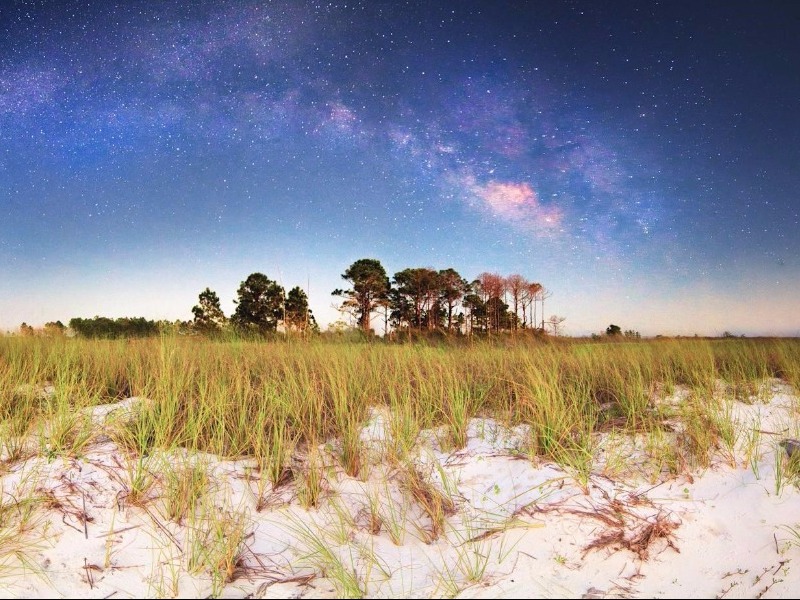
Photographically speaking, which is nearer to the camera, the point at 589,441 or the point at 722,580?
the point at 722,580

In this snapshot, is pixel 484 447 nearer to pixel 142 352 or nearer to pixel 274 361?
pixel 274 361

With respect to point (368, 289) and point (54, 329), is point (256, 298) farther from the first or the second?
point (54, 329)

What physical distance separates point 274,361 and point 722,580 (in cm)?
459

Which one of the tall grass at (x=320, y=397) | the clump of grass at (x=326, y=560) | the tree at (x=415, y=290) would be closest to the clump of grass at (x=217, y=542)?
the clump of grass at (x=326, y=560)

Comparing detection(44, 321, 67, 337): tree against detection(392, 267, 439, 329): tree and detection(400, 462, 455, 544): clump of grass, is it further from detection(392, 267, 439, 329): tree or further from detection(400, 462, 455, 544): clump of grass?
detection(392, 267, 439, 329): tree

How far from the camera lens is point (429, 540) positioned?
10.3ft

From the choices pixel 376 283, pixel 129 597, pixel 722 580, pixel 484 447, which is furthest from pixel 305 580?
pixel 376 283

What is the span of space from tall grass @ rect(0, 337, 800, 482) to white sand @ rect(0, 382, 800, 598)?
21 centimetres

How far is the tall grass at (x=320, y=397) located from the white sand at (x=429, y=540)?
211mm

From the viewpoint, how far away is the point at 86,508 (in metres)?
3.27

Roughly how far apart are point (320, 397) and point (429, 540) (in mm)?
1910

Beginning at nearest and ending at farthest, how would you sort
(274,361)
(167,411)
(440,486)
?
1. (440,486)
2. (167,411)
3. (274,361)

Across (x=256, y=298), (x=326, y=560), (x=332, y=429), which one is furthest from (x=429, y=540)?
(x=256, y=298)

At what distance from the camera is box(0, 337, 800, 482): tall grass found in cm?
395
